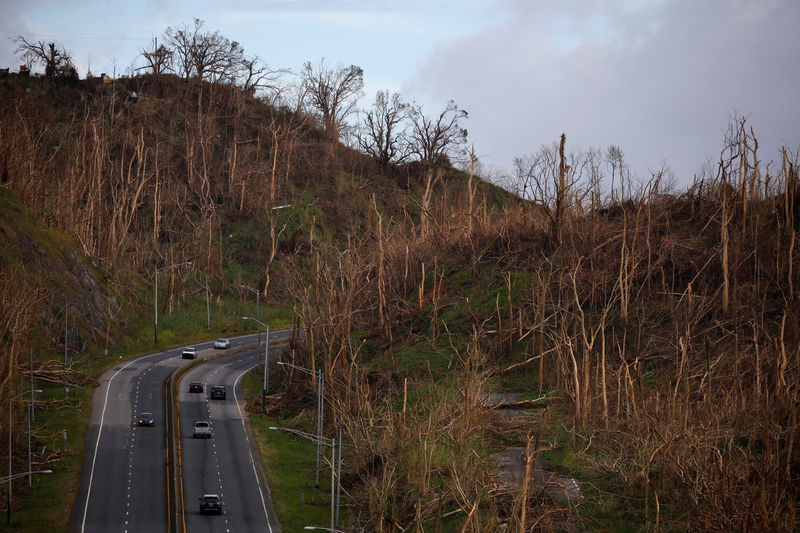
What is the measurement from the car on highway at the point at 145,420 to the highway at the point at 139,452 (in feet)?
1.42

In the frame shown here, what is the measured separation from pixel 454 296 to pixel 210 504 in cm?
3565

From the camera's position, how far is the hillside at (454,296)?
42938 millimetres

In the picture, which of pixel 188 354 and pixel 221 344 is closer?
pixel 188 354

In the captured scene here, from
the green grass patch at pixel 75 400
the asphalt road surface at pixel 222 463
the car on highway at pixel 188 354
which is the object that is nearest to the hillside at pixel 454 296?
the green grass patch at pixel 75 400

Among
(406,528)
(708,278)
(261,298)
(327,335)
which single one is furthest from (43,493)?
(261,298)

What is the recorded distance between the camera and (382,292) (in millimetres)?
76500

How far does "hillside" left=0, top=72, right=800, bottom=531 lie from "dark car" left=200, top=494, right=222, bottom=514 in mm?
7260

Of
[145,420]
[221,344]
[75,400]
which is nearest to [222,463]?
[145,420]

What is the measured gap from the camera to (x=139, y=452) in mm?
60531

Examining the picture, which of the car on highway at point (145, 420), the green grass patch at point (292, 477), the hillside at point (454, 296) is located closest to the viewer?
the hillside at point (454, 296)

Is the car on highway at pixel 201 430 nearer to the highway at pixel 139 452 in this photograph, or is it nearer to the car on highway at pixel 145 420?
the highway at pixel 139 452

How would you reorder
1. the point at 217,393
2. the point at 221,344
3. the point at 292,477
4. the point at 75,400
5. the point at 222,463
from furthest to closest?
the point at 221,344 → the point at 217,393 → the point at 75,400 → the point at 222,463 → the point at 292,477

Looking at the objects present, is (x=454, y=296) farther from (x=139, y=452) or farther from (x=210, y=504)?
(x=210, y=504)

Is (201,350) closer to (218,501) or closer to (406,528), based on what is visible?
(218,501)
